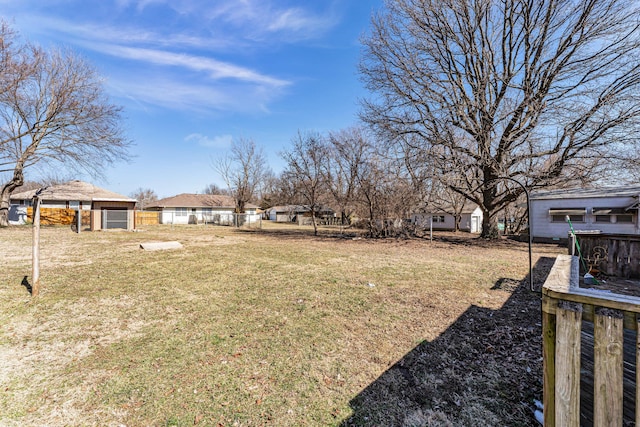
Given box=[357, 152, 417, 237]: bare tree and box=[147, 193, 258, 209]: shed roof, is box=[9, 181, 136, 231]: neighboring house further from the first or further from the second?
box=[357, 152, 417, 237]: bare tree

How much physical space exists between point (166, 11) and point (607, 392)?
40.0 ft

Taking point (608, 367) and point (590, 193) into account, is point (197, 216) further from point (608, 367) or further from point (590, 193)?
point (608, 367)

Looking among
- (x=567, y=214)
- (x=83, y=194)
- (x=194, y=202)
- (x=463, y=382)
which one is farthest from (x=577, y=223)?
(x=194, y=202)

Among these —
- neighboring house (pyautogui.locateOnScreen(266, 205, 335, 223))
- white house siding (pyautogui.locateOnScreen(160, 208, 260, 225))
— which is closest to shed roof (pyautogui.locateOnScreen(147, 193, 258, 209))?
white house siding (pyautogui.locateOnScreen(160, 208, 260, 225))

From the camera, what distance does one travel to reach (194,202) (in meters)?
38.8

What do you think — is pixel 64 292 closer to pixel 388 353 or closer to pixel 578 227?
pixel 388 353

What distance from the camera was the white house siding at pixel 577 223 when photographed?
14.7 m

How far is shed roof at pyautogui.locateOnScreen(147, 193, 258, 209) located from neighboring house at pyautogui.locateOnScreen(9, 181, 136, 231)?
32.8 ft

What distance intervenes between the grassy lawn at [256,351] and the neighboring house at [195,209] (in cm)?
2840

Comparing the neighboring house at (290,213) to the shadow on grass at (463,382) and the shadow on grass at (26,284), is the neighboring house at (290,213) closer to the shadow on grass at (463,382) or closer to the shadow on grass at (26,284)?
the shadow on grass at (26,284)

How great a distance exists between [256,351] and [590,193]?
21377 millimetres

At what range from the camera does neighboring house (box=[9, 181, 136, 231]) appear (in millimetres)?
19422

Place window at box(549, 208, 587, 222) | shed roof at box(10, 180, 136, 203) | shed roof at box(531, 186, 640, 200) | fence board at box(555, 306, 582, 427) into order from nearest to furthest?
fence board at box(555, 306, 582, 427)
shed roof at box(531, 186, 640, 200)
window at box(549, 208, 587, 222)
shed roof at box(10, 180, 136, 203)

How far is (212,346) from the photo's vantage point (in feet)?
11.4
